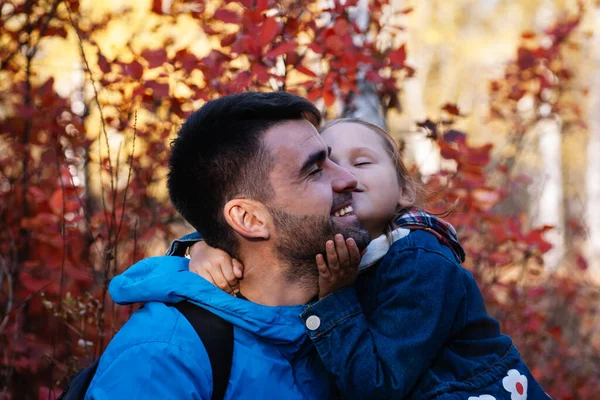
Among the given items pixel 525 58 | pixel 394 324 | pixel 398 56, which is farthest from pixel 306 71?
pixel 525 58

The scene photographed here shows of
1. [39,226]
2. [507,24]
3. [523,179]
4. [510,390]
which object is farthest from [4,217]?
[507,24]

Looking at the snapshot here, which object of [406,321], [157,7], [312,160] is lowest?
[406,321]

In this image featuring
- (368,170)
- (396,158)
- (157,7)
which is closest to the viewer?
(368,170)

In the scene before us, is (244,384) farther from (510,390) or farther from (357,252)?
(510,390)

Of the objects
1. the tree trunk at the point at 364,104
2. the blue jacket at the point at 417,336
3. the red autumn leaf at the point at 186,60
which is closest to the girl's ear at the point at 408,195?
the blue jacket at the point at 417,336

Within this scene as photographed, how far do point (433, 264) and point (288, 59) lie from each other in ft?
4.95

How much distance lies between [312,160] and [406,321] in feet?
1.94

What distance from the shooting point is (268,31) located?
2.93 metres

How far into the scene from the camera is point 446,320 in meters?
2.10

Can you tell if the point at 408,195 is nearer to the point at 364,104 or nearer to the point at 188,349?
the point at 364,104

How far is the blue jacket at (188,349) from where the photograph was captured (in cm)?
177

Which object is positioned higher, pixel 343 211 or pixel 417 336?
pixel 343 211

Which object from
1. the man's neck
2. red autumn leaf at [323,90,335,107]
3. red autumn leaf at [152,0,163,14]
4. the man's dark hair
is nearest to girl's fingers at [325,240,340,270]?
the man's neck

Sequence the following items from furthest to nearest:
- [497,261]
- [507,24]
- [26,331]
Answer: [507,24], [497,261], [26,331]
